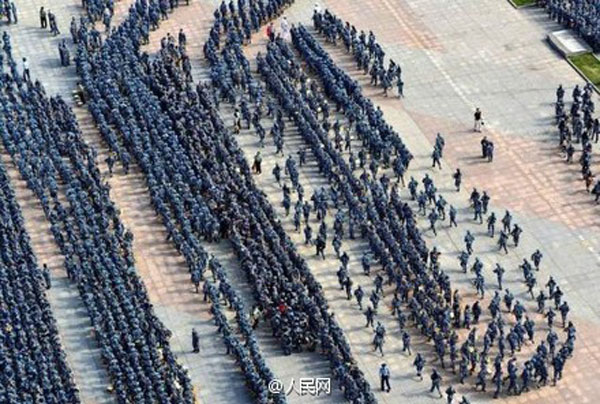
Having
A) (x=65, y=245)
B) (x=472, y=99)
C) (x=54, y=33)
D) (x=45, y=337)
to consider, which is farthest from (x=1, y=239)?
(x=472, y=99)

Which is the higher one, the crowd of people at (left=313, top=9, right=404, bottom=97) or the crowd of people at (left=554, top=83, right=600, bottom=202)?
the crowd of people at (left=313, top=9, right=404, bottom=97)

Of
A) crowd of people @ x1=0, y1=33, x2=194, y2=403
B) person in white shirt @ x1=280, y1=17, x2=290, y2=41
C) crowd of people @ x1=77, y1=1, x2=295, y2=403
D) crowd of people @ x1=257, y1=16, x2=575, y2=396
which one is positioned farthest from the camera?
person in white shirt @ x1=280, y1=17, x2=290, y2=41

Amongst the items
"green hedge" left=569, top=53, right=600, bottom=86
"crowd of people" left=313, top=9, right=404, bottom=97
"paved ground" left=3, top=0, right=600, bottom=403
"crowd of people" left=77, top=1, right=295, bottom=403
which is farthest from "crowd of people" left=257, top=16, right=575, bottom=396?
"green hedge" left=569, top=53, right=600, bottom=86

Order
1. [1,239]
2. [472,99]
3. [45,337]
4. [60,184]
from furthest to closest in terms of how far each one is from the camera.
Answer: [472,99]
[60,184]
[1,239]
[45,337]

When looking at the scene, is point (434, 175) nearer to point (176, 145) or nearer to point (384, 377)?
point (176, 145)

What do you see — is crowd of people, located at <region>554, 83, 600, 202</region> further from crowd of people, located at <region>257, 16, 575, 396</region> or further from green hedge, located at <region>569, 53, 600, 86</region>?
crowd of people, located at <region>257, 16, 575, 396</region>

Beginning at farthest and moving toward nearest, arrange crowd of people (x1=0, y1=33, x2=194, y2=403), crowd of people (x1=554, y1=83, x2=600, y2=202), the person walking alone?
1. the person walking alone
2. crowd of people (x1=554, y1=83, x2=600, y2=202)
3. crowd of people (x1=0, y1=33, x2=194, y2=403)

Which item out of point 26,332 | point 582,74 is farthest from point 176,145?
point 582,74

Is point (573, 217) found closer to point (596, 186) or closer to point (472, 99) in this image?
point (596, 186)
